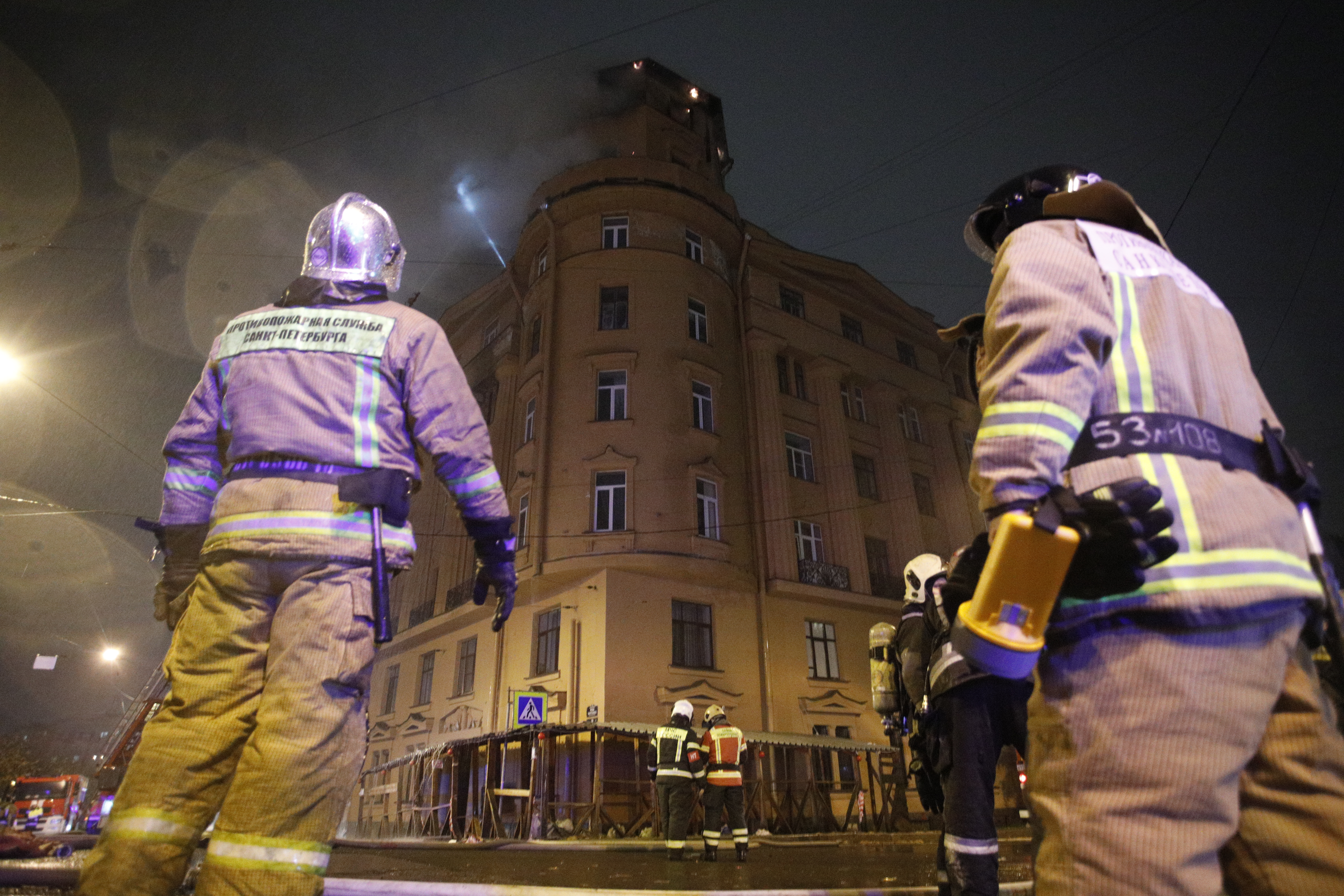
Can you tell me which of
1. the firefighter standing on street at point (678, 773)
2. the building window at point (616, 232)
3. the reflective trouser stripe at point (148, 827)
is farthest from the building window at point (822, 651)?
the reflective trouser stripe at point (148, 827)

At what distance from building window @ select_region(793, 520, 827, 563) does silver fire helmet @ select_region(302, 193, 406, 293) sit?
18.6 meters

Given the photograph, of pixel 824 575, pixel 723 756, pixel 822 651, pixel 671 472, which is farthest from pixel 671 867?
pixel 824 575

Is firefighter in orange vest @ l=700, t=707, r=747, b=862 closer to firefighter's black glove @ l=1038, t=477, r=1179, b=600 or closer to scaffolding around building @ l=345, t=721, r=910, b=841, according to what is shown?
scaffolding around building @ l=345, t=721, r=910, b=841

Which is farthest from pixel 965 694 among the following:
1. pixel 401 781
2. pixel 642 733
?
pixel 401 781

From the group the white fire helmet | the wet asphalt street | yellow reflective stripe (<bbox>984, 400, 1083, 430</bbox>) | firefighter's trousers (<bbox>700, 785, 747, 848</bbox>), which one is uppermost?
the white fire helmet

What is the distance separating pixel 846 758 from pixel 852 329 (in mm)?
14798

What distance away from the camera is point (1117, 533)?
1363mm

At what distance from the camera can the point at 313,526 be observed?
213 centimetres

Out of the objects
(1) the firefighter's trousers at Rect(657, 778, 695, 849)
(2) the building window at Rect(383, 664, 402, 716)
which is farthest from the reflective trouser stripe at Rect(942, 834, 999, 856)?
(2) the building window at Rect(383, 664, 402, 716)

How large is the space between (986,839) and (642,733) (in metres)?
11.9

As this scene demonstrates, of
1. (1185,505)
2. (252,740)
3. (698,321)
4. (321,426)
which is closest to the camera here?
(1185,505)

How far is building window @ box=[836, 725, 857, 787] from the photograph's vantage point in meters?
18.3

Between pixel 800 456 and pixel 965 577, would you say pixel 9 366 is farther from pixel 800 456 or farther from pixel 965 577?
pixel 800 456

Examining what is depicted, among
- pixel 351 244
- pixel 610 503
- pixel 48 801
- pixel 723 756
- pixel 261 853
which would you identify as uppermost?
pixel 610 503
